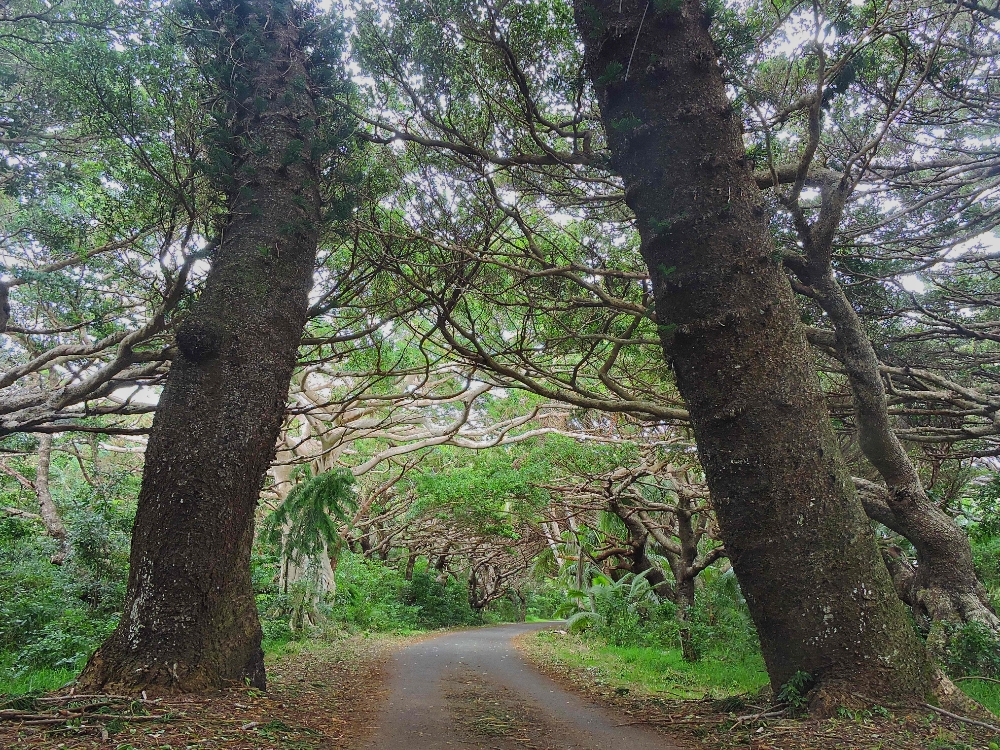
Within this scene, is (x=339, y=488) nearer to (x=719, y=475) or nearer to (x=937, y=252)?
(x=719, y=475)

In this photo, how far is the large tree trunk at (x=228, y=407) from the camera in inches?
141

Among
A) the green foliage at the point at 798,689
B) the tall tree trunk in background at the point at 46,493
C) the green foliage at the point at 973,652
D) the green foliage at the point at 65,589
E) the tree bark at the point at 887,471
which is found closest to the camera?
the green foliage at the point at 798,689

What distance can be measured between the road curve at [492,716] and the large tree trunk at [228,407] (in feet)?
4.89

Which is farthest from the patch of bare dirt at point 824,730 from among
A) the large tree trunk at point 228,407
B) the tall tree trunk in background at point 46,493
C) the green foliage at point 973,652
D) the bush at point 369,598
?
the tall tree trunk in background at point 46,493

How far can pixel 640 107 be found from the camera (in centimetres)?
390

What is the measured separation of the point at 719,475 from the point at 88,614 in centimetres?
902

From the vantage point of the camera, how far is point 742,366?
341cm

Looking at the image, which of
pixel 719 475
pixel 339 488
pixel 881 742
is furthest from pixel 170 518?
pixel 339 488

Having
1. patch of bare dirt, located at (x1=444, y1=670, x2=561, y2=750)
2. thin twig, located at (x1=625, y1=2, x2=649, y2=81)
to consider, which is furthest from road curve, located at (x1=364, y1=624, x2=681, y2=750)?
thin twig, located at (x1=625, y1=2, x2=649, y2=81)

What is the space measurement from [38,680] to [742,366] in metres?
7.30

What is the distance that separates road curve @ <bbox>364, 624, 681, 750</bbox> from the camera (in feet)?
13.9

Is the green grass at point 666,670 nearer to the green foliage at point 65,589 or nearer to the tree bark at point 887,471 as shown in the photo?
the tree bark at point 887,471

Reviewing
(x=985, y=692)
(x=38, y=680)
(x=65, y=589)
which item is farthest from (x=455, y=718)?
(x=65, y=589)

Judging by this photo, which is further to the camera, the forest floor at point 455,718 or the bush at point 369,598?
the bush at point 369,598
